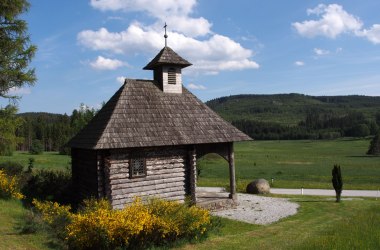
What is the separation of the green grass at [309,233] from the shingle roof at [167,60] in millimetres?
8534

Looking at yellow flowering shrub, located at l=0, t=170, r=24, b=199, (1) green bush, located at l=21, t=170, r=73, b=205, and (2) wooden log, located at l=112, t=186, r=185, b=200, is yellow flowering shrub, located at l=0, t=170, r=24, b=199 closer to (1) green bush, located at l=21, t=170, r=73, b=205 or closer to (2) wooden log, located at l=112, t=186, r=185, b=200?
(1) green bush, located at l=21, t=170, r=73, b=205

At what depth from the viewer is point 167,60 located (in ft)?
62.8

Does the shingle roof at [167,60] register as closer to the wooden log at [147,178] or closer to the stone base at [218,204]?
the wooden log at [147,178]

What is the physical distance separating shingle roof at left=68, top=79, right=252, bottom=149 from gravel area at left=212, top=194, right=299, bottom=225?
362 centimetres

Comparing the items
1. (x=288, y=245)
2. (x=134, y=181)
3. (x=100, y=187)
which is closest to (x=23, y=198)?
(x=100, y=187)

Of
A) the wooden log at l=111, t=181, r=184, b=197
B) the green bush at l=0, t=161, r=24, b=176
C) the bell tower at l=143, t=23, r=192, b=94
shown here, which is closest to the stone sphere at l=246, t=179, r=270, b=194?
the wooden log at l=111, t=181, r=184, b=197

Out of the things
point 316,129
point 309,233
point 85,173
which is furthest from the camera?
point 316,129

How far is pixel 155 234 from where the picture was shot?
11219 mm

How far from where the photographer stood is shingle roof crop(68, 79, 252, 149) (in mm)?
15672

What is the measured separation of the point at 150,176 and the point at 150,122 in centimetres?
252

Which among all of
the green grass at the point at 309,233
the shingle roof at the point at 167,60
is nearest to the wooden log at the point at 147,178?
the green grass at the point at 309,233

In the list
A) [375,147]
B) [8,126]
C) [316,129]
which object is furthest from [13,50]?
[316,129]

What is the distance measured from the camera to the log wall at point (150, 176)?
1547 centimetres

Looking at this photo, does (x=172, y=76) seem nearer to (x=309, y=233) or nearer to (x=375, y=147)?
(x=309, y=233)
